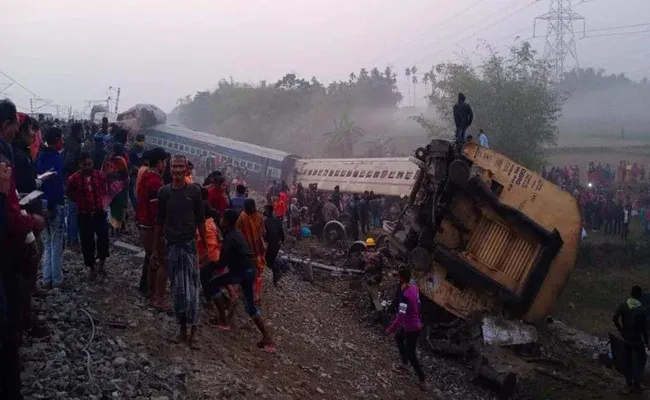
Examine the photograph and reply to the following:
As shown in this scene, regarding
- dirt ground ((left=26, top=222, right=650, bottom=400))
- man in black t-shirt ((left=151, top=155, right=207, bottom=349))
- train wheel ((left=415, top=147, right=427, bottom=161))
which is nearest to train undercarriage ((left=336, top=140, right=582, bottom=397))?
train wheel ((left=415, top=147, right=427, bottom=161))

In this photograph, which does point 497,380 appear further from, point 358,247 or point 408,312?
point 358,247

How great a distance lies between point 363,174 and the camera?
78.5 ft

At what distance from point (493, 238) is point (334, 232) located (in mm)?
6902

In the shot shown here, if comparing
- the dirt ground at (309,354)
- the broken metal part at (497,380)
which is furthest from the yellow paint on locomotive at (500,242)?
the broken metal part at (497,380)

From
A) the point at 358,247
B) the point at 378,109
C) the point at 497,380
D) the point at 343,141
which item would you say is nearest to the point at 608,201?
the point at 358,247

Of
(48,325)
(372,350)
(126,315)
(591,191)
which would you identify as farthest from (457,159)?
(591,191)

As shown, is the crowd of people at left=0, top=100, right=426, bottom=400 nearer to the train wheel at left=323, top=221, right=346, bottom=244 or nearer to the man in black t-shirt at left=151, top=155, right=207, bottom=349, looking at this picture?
the man in black t-shirt at left=151, top=155, right=207, bottom=349

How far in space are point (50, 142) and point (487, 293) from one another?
23.8 ft

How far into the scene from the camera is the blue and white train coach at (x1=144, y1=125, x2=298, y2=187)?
30.8m

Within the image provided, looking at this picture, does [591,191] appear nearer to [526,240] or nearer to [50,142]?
[526,240]

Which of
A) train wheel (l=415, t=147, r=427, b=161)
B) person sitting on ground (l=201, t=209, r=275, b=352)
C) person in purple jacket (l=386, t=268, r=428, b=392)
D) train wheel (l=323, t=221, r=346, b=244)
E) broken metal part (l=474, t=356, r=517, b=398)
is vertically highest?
train wheel (l=415, t=147, r=427, b=161)

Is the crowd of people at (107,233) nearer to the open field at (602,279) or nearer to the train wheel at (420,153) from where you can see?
the train wheel at (420,153)

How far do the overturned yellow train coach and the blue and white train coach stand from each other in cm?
2085

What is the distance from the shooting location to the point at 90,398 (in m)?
4.48
